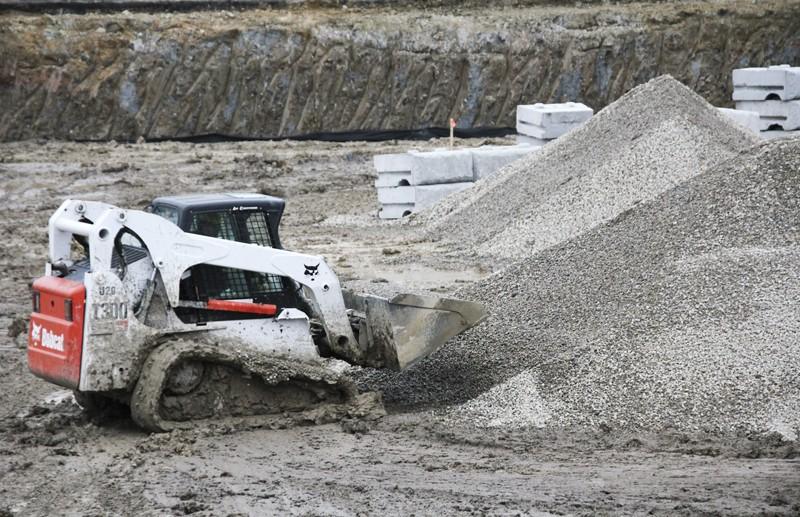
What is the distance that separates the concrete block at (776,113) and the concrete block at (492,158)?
158 inches

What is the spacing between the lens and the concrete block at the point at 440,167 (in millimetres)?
19391

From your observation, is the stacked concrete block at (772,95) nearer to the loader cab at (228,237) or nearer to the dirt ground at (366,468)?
the dirt ground at (366,468)

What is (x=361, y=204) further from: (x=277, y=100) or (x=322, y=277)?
(x=322, y=277)

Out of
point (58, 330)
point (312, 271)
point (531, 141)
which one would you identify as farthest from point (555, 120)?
point (58, 330)

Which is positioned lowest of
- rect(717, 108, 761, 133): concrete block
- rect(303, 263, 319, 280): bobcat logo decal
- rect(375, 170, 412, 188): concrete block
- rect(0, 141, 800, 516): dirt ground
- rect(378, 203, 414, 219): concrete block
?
rect(378, 203, 414, 219): concrete block

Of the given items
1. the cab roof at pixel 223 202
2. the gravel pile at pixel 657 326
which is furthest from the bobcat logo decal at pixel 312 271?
the gravel pile at pixel 657 326

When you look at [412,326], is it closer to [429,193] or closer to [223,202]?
[223,202]

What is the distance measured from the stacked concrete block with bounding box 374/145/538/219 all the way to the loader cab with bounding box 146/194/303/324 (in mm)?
9524

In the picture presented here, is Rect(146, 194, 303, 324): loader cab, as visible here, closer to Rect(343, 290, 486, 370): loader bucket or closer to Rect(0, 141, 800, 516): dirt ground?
Rect(343, 290, 486, 370): loader bucket

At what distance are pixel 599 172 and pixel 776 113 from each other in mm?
5815

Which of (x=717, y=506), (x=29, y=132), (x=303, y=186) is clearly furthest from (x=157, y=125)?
(x=717, y=506)

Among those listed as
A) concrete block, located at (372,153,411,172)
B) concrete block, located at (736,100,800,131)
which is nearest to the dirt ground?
concrete block, located at (372,153,411,172)

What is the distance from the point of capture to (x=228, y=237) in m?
9.71

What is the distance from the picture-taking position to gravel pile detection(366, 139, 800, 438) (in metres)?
9.14
